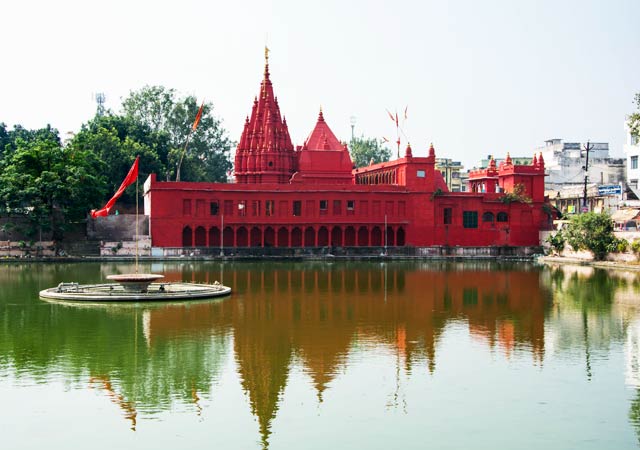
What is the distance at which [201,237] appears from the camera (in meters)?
65.6

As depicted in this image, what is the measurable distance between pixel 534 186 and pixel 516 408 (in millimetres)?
54383

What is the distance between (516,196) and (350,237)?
14.0 metres

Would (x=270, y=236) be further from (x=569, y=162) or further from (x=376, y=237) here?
(x=569, y=162)

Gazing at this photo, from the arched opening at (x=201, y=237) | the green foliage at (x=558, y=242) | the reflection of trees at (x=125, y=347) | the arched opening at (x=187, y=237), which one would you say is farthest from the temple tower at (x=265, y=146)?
the reflection of trees at (x=125, y=347)

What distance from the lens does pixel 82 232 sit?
6562cm

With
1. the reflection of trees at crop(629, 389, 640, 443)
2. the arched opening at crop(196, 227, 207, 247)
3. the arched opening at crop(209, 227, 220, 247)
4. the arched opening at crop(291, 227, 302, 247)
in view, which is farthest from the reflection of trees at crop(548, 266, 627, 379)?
the arched opening at crop(196, 227, 207, 247)

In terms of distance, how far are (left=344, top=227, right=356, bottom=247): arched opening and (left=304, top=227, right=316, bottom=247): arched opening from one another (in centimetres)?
267

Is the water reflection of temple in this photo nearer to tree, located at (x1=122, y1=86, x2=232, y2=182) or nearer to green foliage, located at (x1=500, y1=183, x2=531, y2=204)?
green foliage, located at (x1=500, y1=183, x2=531, y2=204)

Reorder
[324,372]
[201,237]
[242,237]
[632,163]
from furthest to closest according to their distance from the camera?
[632,163] → [242,237] → [201,237] → [324,372]

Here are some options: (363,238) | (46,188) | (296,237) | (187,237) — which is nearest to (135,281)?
(46,188)

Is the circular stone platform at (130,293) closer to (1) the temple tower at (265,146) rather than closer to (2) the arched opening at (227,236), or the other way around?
(2) the arched opening at (227,236)

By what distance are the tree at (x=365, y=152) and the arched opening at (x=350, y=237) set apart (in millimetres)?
44933

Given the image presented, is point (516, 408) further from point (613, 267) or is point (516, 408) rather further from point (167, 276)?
point (613, 267)

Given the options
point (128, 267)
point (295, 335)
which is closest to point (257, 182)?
point (128, 267)
